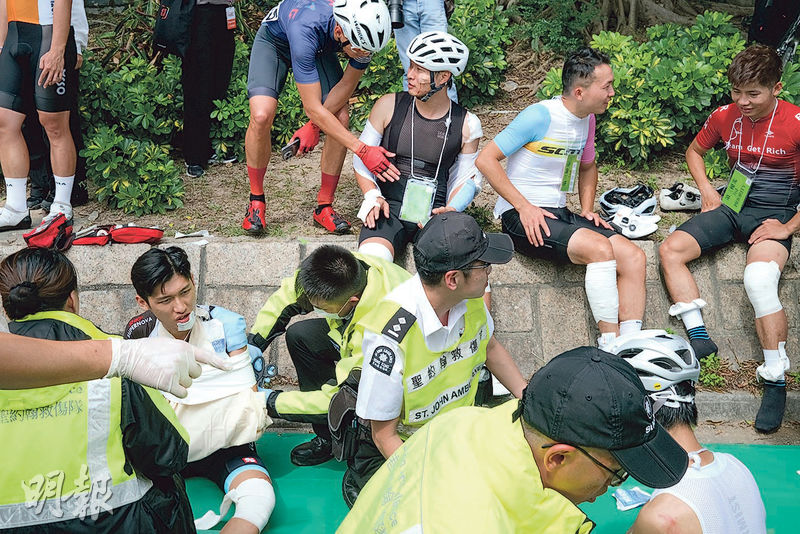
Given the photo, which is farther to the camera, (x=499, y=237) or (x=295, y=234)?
(x=295, y=234)

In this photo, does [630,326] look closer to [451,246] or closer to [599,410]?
[451,246]

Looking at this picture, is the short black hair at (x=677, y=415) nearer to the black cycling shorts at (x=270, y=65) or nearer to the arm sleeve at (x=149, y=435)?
the arm sleeve at (x=149, y=435)

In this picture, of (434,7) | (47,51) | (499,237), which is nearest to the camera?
(499,237)

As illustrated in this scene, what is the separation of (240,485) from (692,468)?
1.93 m

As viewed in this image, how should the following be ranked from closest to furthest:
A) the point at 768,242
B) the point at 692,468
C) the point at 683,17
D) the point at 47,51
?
the point at 692,468 → the point at 768,242 → the point at 47,51 → the point at 683,17

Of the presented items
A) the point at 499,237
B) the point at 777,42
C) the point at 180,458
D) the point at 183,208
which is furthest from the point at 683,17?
the point at 180,458

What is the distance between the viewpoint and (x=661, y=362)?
285 centimetres

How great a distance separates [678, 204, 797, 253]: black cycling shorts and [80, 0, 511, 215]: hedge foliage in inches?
100

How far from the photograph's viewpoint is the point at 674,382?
8.89 ft

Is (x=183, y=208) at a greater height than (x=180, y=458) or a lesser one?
lesser

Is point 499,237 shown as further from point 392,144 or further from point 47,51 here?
point 47,51

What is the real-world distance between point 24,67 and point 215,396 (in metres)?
2.74

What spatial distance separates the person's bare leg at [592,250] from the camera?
4.47 metres

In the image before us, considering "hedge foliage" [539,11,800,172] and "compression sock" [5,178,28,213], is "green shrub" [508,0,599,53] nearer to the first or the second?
"hedge foliage" [539,11,800,172]
